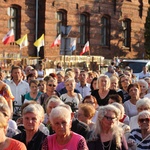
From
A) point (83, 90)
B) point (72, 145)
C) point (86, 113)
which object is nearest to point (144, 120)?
point (86, 113)

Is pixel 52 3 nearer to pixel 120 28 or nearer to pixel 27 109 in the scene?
pixel 120 28

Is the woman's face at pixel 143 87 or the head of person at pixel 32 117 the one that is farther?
the woman's face at pixel 143 87

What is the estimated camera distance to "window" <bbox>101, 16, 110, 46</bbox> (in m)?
35.8

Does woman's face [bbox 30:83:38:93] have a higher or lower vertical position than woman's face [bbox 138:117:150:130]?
higher

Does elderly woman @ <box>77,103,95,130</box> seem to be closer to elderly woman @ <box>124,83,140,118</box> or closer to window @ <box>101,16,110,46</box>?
elderly woman @ <box>124,83,140,118</box>

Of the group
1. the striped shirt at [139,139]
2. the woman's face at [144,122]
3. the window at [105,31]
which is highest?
the window at [105,31]

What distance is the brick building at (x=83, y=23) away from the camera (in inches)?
1180

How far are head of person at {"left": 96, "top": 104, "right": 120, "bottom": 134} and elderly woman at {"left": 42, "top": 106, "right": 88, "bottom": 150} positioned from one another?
0.65 m

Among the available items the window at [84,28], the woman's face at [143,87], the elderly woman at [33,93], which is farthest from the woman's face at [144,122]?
the window at [84,28]

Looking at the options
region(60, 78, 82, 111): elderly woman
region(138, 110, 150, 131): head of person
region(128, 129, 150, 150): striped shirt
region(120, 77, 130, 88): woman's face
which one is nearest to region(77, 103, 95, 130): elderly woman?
region(128, 129, 150, 150): striped shirt

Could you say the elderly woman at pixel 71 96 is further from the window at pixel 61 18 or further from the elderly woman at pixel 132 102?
the window at pixel 61 18

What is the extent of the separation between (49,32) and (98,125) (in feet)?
81.7

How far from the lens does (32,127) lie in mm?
6227

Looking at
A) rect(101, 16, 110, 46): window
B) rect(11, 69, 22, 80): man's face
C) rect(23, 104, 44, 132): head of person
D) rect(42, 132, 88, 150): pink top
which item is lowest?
rect(42, 132, 88, 150): pink top
